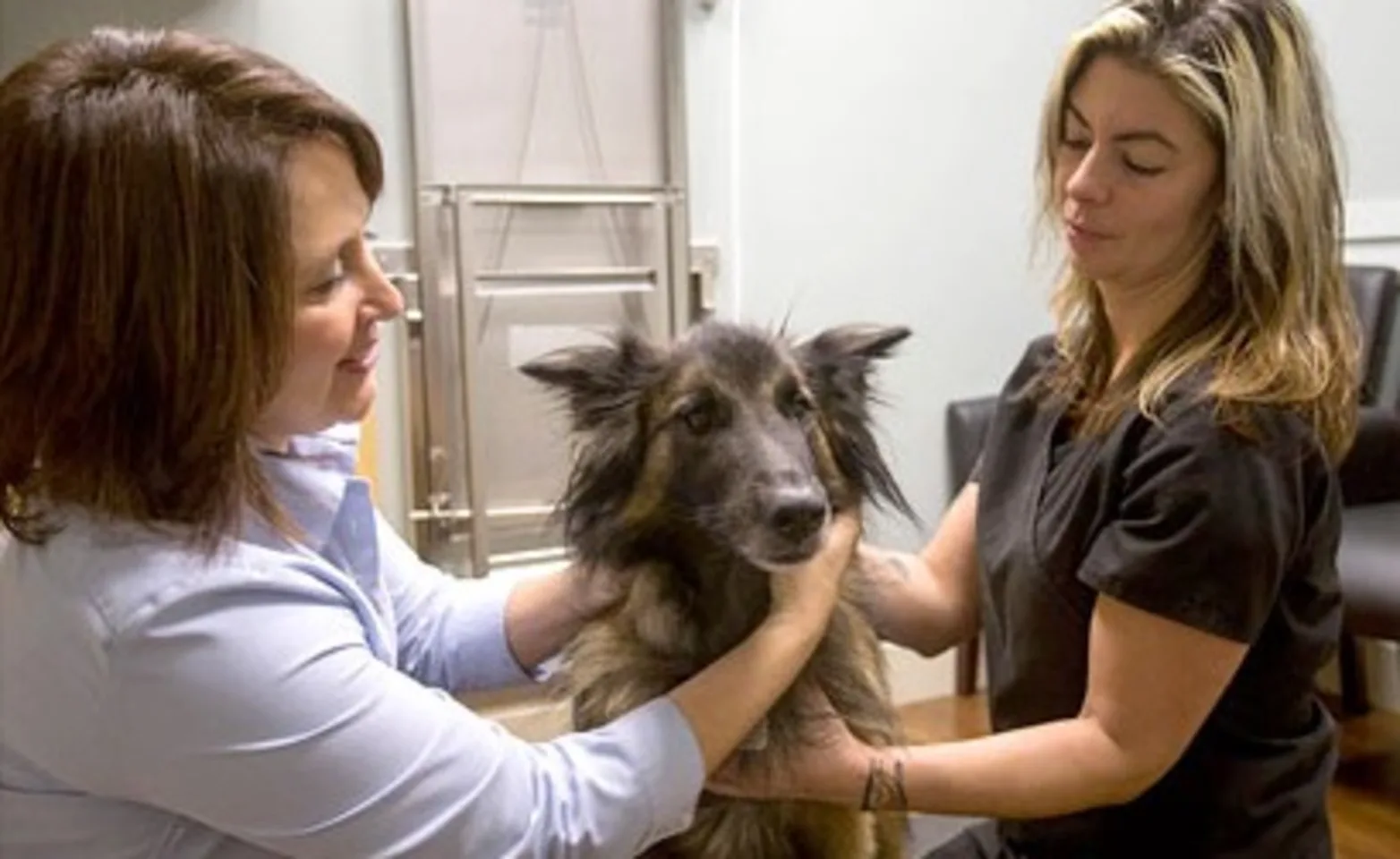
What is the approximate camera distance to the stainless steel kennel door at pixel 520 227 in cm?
313

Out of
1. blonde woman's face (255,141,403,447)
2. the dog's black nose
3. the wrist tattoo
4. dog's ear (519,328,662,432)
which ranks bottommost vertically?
the wrist tattoo

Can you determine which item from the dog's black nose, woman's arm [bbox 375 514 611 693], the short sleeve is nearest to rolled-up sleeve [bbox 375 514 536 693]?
woman's arm [bbox 375 514 611 693]

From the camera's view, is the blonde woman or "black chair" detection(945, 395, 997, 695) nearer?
the blonde woman

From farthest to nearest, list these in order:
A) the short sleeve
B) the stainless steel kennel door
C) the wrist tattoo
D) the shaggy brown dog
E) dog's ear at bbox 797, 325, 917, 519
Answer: the stainless steel kennel door → dog's ear at bbox 797, 325, 917, 519 → the shaggy brown dog → the wrist tattoo → the short sleeve

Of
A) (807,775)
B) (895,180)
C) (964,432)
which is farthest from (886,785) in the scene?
(895,180)

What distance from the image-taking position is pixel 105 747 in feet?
2.99

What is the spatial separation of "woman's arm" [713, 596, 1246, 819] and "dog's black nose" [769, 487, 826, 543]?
0.22 meters

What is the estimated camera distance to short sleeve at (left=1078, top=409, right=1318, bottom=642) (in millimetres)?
1173

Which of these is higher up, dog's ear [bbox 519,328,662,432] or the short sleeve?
dog's ear [bbox 519,328,662,432]

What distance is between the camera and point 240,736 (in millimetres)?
909

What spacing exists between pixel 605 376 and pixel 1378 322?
2.40 m

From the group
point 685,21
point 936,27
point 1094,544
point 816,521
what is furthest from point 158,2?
point 1094,544

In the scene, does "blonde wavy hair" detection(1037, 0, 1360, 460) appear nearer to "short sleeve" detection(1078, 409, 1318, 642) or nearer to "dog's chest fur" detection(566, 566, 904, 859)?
"short sleeve" detection(1078, 409, 1318, 642)

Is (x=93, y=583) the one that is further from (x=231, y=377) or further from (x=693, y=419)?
(x=693, y=419)
